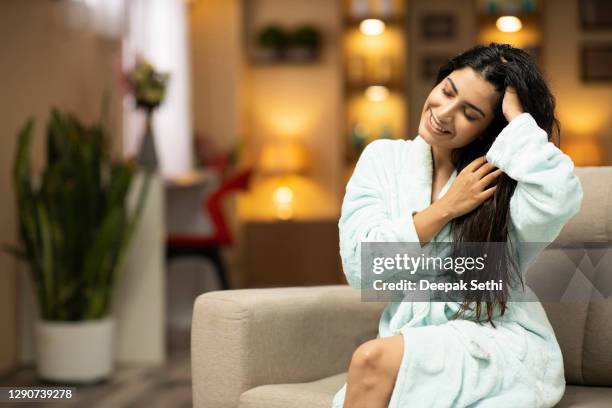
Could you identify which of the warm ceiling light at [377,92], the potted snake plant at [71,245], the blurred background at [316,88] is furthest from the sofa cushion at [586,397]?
the warm ceiling light at [377,92]

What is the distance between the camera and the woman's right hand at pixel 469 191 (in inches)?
69.8

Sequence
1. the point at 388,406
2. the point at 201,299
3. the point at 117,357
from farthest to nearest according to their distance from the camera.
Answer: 1. the point at 117,357
2. the point at 201,299
3. the point at 388,406

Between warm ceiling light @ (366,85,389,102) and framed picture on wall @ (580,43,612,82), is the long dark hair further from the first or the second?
framed picture on wall @ (580,43,612,82)

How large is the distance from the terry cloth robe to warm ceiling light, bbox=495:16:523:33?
624 cm

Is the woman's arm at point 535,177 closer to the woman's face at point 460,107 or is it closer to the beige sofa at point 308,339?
the woman's face at point 460,107

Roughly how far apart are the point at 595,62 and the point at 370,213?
21.5 ft

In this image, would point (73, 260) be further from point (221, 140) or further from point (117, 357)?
point (221, 140)

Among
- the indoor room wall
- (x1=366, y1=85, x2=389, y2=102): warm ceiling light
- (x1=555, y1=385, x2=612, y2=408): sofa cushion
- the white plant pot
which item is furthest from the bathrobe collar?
(x1=366, y1=85, x2=389, y2=102): warm ceiling light

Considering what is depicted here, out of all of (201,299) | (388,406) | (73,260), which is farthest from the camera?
(73,260)

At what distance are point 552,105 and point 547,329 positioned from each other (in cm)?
45

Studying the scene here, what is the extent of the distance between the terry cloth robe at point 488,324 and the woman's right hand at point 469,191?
37 mm

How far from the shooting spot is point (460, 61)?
186cm

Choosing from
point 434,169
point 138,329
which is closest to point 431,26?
point 138,329

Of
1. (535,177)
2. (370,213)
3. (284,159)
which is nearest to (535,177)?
(535,177)
